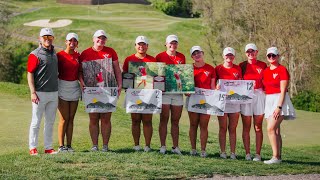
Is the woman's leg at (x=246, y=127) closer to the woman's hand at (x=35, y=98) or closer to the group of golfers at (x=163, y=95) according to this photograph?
the group of golfers at (x=163, y=95)

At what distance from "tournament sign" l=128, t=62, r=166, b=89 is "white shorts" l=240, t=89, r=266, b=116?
5.68ft

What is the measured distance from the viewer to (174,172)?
389 inches

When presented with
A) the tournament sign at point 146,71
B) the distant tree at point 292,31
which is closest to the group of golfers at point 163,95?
the tournament sign at point 146,71

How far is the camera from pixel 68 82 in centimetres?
1140

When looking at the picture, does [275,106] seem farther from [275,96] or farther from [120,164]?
[120,164]

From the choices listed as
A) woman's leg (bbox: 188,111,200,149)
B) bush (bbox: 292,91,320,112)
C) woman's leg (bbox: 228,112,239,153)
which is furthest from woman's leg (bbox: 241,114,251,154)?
bush (bbox: 292,91,320,112)

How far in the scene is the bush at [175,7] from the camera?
3250 inches

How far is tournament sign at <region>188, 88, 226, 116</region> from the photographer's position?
38.4ft

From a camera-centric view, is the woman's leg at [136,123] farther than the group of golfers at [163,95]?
Yes

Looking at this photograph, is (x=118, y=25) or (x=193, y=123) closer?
(x=193, y=123)

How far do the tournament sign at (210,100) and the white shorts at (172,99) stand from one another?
0.68 feet

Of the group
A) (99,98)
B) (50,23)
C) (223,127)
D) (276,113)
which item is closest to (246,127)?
(223,127)

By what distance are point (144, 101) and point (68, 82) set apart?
140 centimetres

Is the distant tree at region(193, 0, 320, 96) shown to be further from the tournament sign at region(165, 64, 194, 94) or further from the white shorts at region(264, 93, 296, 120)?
the tournament sign at region(165, 64, 194, 94)
